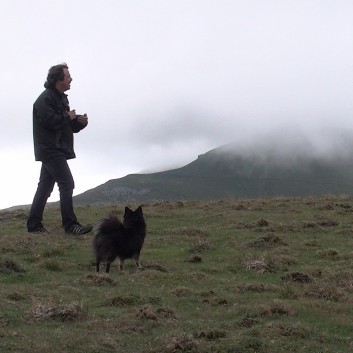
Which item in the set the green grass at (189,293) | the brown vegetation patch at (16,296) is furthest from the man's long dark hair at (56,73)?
the brown vegetation patch at (16,296)

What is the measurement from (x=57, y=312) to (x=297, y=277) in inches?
179

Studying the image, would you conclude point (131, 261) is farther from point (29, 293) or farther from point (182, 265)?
point (29, 293)

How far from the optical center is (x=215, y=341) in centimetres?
686

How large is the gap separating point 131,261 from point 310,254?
4.01m

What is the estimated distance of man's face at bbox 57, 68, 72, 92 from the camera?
14.3m

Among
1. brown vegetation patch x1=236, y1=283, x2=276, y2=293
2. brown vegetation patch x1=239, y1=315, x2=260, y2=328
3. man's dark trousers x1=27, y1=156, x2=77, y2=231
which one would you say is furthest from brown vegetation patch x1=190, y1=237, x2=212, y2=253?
brown vegetation patch x1=239, y1=315, x2=260, y2=328

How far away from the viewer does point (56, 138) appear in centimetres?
1448

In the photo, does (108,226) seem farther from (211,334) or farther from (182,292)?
(211,334)

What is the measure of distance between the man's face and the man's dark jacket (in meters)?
0.17

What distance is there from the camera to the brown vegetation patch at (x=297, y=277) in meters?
10.3

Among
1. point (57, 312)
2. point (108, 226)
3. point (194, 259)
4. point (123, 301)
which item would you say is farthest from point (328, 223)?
point (57, 312)

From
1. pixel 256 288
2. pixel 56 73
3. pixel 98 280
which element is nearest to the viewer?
pixel 256 288

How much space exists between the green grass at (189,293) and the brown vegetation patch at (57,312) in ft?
0.05

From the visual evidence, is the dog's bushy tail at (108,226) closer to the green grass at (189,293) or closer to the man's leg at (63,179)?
the green grass at (189,293)
